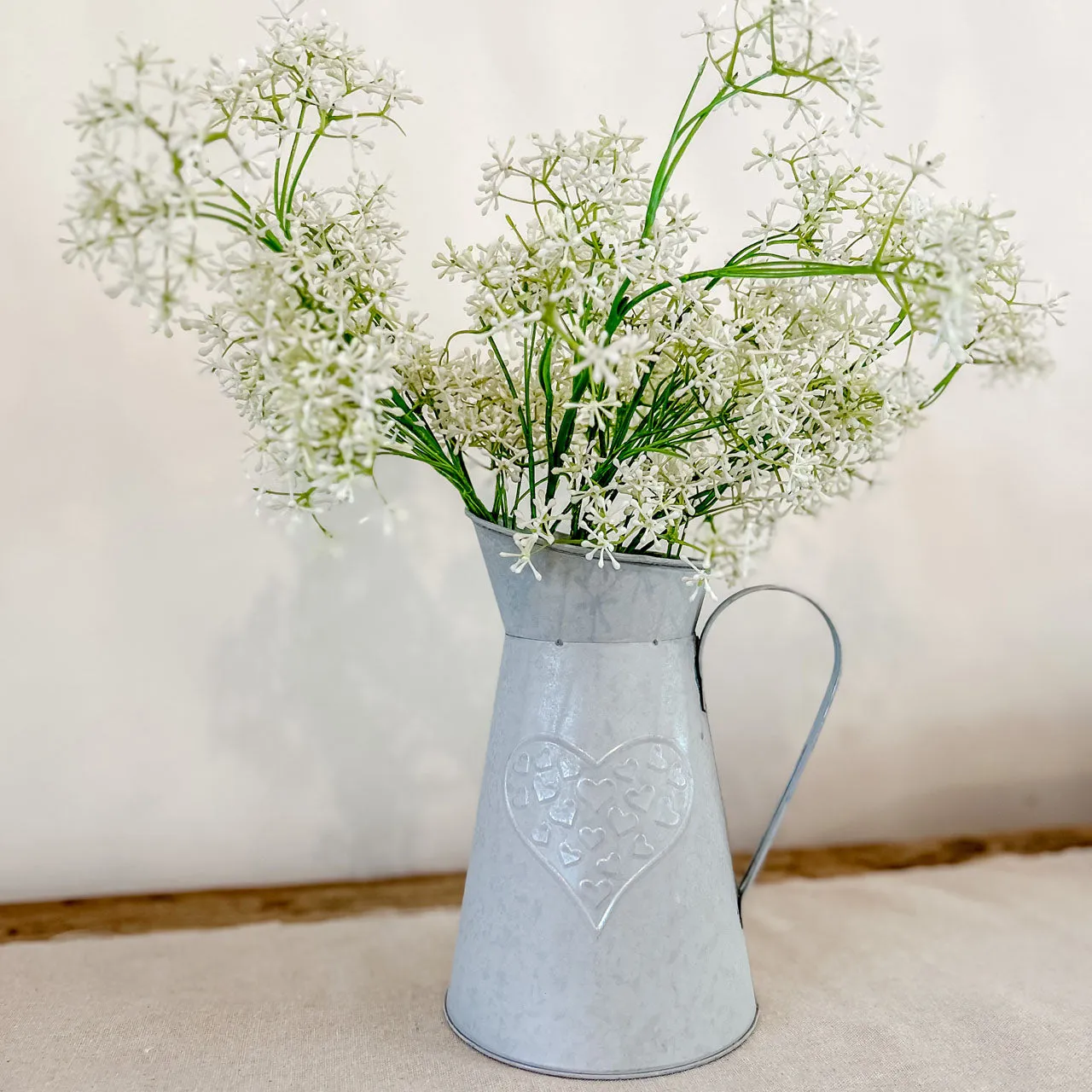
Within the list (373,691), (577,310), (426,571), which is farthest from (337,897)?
(577,310)

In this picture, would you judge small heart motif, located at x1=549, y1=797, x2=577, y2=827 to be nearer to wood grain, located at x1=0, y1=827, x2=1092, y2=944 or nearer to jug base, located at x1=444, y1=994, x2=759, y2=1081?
jug base, located at x1=444, y1=994, x2=759, y2=1081

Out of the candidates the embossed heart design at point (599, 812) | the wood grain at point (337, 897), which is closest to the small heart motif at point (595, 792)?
the embossed heart design at point (599, 812)

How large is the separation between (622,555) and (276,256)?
0.81 ft

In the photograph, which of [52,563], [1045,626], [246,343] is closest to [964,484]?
[1045,626]

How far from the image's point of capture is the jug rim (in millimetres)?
598

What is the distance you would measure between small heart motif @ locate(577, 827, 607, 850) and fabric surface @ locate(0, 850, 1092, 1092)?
0.14 metres

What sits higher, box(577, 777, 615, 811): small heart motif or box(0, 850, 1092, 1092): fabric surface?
box(577, 777, 615, 811): small heart motif

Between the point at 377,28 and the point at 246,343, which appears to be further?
the point at 377,28

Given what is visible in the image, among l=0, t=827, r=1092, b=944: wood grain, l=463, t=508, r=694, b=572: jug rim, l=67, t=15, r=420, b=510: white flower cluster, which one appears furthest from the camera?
l=0, t=827, r=1092, b=944: wood grain

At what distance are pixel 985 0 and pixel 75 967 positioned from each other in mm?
1221

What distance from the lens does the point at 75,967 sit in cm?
77

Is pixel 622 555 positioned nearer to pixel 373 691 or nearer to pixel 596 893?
pixel 596 893

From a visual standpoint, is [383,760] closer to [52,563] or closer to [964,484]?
[52,563]

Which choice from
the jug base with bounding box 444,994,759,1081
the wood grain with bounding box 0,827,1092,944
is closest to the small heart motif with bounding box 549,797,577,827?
the jug base with bounding box 444,994,759,1081
